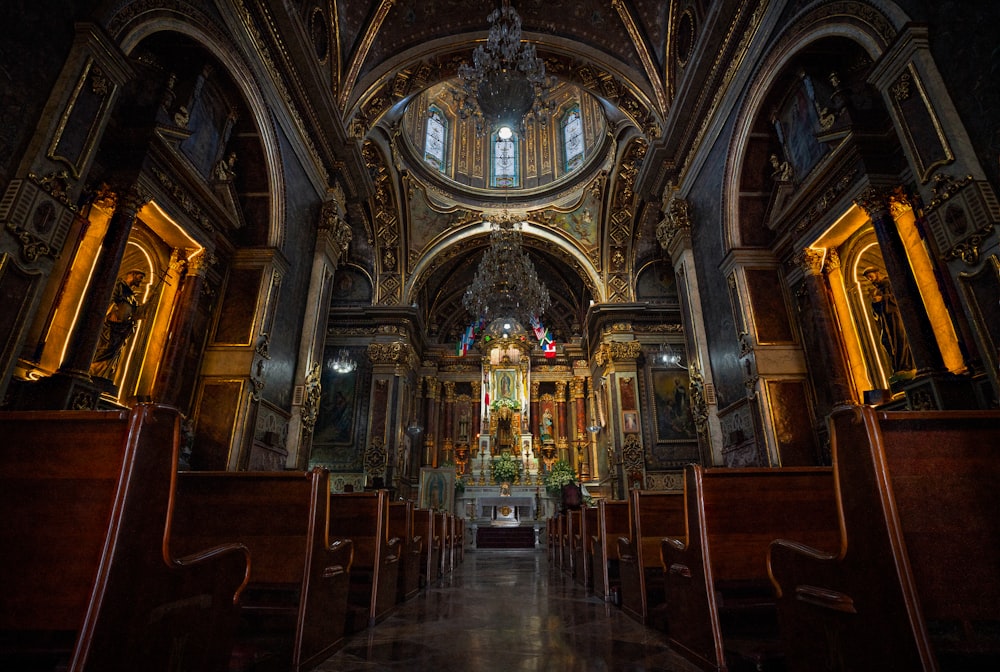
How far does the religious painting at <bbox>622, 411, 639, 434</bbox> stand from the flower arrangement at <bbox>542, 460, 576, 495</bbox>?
3348mm

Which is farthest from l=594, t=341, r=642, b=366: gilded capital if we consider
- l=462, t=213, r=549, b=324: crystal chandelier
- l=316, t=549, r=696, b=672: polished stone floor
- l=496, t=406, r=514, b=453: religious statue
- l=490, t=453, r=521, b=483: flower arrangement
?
l=316, t=549, r=696, b=672: polished stone floor

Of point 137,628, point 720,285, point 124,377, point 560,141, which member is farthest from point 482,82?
point 560,141

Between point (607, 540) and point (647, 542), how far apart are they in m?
1.12

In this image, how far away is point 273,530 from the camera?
9.00 feet

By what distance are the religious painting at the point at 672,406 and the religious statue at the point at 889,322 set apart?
703 centimetres

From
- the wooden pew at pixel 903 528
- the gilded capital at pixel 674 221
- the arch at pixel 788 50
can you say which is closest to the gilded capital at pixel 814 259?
the arch at pixel 788 50

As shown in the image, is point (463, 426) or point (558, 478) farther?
point (463, 426)

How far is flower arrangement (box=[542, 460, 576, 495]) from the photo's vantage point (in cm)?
1636

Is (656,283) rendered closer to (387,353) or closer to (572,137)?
(572,137)

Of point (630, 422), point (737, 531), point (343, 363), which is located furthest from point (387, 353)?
point (737, 531)

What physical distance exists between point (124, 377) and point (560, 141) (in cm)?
1511

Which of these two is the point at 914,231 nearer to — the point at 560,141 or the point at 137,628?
the point at 137,628

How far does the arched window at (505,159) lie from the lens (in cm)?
1752

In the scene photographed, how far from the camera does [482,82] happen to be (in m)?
8.05
